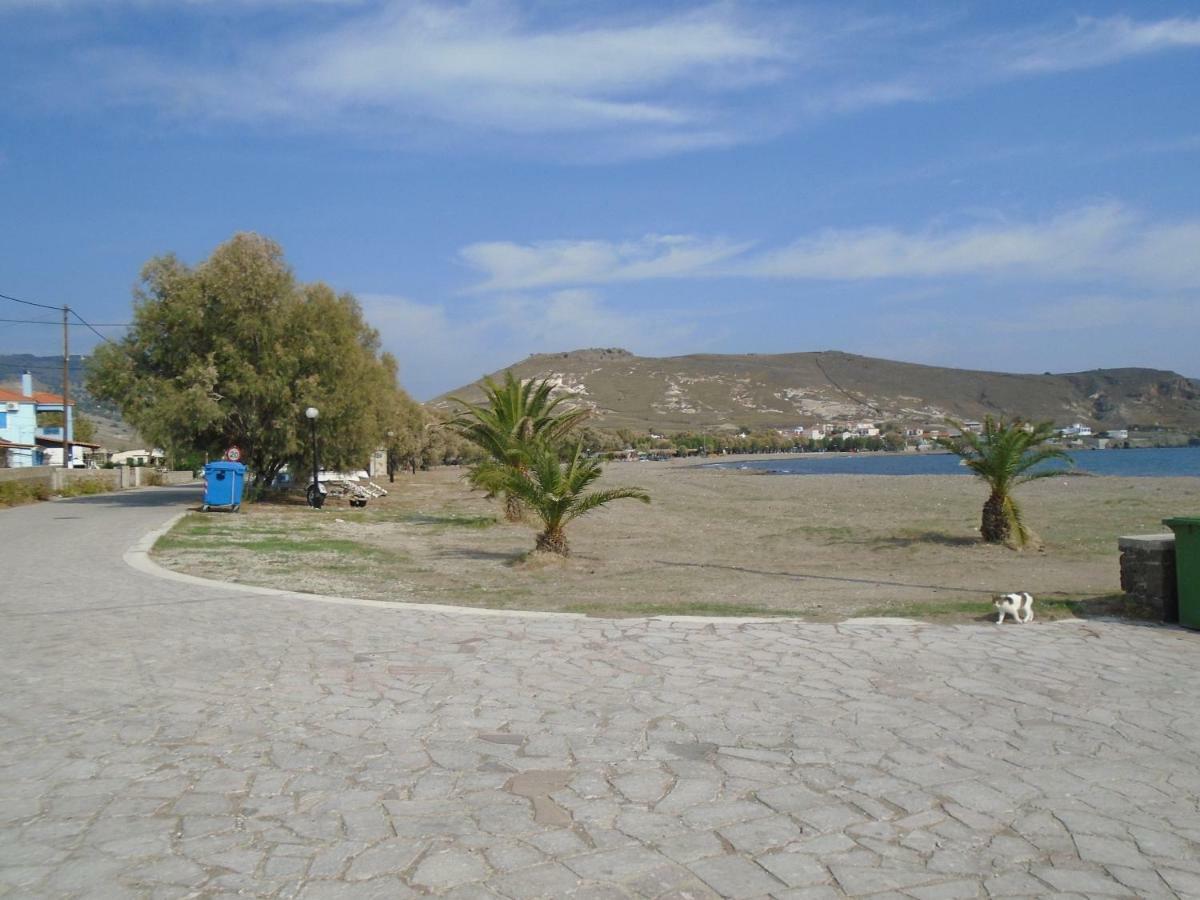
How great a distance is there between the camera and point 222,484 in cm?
2336

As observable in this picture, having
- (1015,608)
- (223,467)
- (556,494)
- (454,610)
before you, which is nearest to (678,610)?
(454,610)

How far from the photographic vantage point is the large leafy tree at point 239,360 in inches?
1048

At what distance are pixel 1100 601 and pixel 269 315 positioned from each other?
23.7 meters

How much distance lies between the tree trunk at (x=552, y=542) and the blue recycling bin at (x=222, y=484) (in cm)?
1157

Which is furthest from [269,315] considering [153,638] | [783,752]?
[783,752]

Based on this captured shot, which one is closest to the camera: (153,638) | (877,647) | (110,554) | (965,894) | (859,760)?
(965,894)

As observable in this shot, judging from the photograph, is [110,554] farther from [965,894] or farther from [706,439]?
[706,439]

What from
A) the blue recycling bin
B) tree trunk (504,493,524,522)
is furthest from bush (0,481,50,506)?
tree trunk (504,493,524,522)

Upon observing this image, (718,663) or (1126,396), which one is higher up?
(1126,396)

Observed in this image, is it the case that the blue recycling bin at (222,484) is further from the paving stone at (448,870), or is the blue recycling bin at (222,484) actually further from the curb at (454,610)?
the paving stone at (448,870)

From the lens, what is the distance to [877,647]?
7539mm

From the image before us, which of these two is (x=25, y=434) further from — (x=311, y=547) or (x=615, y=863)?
(x=615, y=863)

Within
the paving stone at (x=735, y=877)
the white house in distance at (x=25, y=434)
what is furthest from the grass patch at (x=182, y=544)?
the white house in distance at (x=25, y=434)

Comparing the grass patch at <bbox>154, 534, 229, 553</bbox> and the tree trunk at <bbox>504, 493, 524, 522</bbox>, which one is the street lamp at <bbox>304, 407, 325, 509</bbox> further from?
the grass patch at <bbox>154, 534, 229, 553</bbox>
